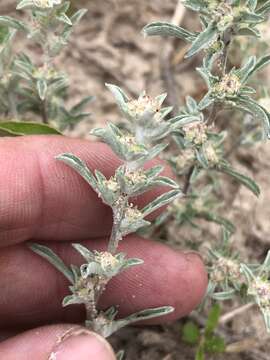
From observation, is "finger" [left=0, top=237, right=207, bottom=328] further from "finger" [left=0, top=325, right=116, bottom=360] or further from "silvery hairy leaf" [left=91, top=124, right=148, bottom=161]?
"silvery hairy leaf" [left=91, top=124, right=148, bottom=161]

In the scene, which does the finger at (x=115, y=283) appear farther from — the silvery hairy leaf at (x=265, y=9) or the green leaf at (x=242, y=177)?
the silvery hairy leaf at (x=265, y=9)

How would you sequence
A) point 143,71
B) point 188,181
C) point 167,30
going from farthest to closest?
point 143,71, point 188,181, point 167,30

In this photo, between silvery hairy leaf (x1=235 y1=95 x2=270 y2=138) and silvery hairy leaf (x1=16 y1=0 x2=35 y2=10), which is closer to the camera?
silvery hairy leaf (x1=235 y1=95 x2=270 y2=138)

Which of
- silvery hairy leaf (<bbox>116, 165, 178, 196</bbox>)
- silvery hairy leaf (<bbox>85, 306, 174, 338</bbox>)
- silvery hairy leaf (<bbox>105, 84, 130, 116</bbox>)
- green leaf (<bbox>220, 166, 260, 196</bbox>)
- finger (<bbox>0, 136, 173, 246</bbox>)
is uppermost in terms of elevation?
silvery hairy leaf (<bbox>105, 84, 130, 116</bbox>)

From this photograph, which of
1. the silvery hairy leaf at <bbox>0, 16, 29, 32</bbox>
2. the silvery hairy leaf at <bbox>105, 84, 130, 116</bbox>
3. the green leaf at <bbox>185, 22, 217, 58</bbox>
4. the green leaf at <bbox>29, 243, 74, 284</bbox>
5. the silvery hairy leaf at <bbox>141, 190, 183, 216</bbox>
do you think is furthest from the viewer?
the silvery hairy leaf at <bbox>0, 16, 29, 32</bbox>

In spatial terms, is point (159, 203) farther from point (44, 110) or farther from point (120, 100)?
point (44, 110)

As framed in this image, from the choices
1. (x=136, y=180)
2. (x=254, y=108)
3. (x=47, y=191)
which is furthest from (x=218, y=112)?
(x=47, y=191)

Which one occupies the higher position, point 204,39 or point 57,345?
point 204,39

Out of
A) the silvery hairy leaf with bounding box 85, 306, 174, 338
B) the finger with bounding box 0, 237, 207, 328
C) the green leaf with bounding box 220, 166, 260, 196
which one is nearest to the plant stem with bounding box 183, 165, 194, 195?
the green leaf with bounding box 220, 166, 260, 196
